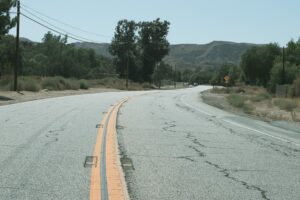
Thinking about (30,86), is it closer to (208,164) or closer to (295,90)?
(295,90)

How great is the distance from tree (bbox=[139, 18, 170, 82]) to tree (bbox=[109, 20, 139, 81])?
195 centimetres

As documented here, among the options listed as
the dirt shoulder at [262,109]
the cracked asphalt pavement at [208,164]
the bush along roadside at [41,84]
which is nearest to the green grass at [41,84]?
the bush along roadside at [41,84]

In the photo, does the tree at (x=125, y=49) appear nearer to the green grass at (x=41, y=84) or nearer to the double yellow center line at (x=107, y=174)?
the green grass at (x=41, y=84)

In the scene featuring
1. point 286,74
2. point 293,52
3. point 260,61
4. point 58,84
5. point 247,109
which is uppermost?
point 293,52

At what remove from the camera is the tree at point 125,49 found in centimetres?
11269

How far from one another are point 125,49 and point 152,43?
21.9ft

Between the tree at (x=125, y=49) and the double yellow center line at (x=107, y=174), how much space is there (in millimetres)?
98107

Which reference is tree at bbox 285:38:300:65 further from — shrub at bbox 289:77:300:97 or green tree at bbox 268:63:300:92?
shrub at bbox 289:77:300:97

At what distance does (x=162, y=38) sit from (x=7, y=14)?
260 ft

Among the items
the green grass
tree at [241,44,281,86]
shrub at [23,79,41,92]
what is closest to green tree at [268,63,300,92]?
tree at [241,44,281,86]

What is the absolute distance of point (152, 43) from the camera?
116m

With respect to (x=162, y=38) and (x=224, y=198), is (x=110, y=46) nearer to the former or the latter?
(x=162, y=38)

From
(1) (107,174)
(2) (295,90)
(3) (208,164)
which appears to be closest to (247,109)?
(3) (208,164)

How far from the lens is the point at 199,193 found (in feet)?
23.1
